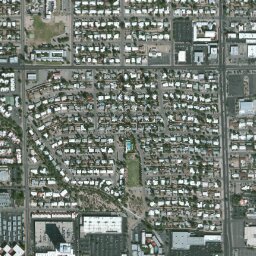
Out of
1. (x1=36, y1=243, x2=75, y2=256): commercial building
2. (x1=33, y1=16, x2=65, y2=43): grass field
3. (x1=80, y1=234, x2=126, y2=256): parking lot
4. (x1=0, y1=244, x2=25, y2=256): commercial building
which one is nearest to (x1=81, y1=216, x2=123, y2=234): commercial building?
(x1=80, y1=234, x2=126, y2=256): parking lot

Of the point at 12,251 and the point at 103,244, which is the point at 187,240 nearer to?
the point at 103,244

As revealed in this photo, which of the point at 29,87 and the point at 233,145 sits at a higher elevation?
the point at 29,87

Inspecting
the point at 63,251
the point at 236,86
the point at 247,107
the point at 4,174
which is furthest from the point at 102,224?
the point at 236,86

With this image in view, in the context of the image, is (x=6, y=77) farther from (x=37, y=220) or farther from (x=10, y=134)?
(x=37, y=220)

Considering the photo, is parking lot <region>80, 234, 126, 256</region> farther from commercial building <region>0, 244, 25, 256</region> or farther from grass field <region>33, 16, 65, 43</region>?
grass field <region>33, 16, 65, 43</region>

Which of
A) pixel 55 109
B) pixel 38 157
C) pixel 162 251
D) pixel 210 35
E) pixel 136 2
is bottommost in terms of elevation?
pixel 162 251

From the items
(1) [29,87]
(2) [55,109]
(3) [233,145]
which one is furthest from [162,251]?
(1) [29,87]

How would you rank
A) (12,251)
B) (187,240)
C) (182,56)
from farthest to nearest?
1. (12,251)
2. (182,56)
3. (187,240)
